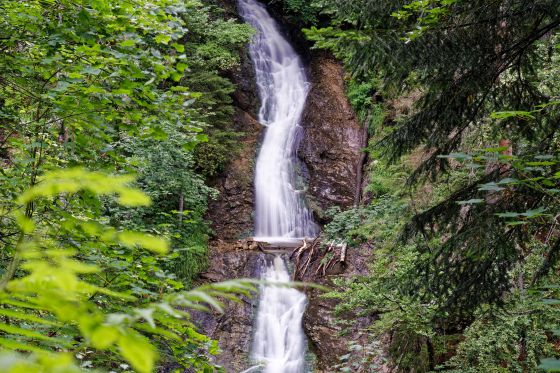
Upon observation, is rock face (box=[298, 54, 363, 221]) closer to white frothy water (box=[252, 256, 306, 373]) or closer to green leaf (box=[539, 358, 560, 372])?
white frothy water (box=[252, 256, 306, 373])

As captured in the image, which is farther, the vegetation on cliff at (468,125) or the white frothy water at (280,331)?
the white frothy water at (280,331)

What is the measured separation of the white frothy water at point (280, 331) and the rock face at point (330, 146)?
3.82 m

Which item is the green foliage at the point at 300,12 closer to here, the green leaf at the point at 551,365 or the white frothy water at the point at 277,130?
the white frothy water at the point at 277,130

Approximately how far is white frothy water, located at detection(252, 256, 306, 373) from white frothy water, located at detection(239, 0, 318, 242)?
8.81ft

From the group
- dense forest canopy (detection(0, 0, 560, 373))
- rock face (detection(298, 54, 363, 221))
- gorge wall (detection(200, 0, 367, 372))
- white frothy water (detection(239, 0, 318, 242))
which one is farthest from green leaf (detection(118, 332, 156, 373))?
rock face (detection(298, 54, 363, 221))

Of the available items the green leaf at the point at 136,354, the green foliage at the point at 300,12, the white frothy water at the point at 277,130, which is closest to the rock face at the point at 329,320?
the white frothy water at the point at 277,130

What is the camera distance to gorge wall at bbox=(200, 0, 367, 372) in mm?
10242

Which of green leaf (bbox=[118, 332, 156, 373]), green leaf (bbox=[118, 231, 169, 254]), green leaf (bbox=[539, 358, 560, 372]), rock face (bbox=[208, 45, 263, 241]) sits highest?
rock face (bbox=[208, 45, 263, 241])

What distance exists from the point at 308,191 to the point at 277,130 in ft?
9.91

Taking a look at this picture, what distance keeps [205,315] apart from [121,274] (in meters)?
8.38

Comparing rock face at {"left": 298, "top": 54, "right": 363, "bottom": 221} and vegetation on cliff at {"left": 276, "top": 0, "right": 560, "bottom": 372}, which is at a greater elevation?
rock face at {"left": 298, "top": 54, "right": 363, "bottom": 221}

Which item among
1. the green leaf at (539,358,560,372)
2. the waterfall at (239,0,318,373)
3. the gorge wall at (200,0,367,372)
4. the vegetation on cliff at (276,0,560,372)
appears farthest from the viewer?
the waterfall at (239,0,318,373)

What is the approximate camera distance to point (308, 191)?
15.2m

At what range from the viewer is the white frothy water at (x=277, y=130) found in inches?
569
